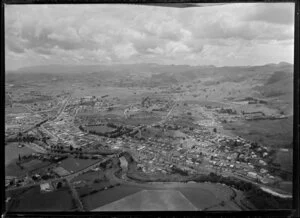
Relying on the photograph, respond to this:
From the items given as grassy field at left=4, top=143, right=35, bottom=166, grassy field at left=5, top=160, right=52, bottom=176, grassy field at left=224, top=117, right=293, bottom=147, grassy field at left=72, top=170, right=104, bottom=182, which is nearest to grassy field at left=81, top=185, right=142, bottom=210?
grassy field at left=72, top=170, right=104, bottom=182

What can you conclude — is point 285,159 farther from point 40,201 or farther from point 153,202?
point 40,201

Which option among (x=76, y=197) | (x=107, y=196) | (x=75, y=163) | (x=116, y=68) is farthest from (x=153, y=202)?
(x=116, y=68)

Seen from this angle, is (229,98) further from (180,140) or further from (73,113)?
(73,113)

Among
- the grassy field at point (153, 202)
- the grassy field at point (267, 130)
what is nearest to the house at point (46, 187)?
the grassy field at point (153, 202)

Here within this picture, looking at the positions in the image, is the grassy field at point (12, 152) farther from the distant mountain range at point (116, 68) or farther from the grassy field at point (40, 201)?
the distant mountain range at point (116, 68)

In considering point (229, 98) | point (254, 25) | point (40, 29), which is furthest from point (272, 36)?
point (40, 29)

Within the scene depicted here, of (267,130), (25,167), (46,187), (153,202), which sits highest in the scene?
(267,130)
